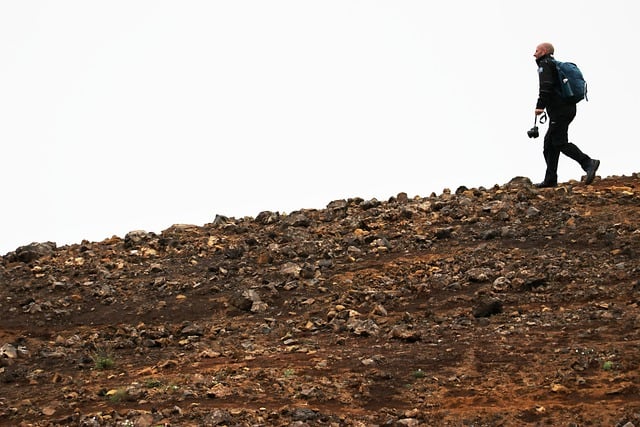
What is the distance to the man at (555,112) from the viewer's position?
49.9 ft

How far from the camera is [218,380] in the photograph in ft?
31.9

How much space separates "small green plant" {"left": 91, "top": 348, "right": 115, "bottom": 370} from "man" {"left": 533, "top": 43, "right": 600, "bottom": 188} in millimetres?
7184

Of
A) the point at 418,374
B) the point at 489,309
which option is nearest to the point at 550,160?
the point at 489,309

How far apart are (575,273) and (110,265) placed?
19.5 feet

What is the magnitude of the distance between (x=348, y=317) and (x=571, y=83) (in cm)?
567

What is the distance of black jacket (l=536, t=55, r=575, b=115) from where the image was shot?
599 inches

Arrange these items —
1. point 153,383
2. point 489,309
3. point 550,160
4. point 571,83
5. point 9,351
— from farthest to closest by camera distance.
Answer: point 550,160, point 571,83, point 9,351, point 489,309, point 153,383

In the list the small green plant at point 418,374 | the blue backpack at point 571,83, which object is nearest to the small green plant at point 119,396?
the small green plant at point 418,374

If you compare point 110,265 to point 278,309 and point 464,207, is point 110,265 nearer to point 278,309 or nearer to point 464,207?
point 278,309

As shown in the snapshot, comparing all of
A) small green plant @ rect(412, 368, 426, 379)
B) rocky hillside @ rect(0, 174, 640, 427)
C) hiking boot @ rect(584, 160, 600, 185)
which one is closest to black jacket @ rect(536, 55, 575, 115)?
hiking boot @ rect(584, 160, 600, 185)

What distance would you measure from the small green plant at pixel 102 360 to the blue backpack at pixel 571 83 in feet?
24.7

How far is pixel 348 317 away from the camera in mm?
11508

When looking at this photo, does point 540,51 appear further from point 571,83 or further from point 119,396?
point 119,396

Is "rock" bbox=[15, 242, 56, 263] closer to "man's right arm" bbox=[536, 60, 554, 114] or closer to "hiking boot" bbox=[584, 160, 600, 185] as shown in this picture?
"man's right arm" bbox=[536, 60, 554, 114]
